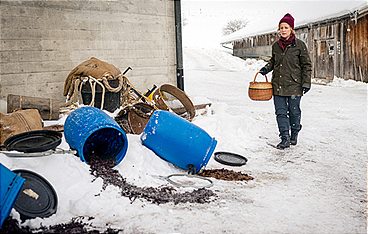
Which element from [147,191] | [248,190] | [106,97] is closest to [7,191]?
[147,191]

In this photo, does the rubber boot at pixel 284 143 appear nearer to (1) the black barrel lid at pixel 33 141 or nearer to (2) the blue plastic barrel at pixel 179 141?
(2) the blue plastic barrel at pixel 179 141

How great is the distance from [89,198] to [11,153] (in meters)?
0.86

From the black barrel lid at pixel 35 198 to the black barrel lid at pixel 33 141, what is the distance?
1.68 ft

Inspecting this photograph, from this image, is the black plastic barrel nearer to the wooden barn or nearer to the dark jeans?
the dark jeans

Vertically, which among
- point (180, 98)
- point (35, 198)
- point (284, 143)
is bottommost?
point (284, 143)

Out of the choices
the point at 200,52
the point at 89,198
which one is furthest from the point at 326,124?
the point at 200,52

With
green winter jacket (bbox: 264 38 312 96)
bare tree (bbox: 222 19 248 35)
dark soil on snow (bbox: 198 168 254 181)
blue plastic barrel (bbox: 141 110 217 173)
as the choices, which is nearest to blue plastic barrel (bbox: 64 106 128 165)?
blue plastic barrel (bbox: 141 110 217 173)

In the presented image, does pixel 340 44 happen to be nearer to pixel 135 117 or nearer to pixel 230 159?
pixel 135 117

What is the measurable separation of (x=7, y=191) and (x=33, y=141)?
5.03 ft

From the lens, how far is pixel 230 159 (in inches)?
196

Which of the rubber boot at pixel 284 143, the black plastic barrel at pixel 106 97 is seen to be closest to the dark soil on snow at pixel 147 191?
the rubber boot at pixel 284 143

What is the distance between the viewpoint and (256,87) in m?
Result: 5.77

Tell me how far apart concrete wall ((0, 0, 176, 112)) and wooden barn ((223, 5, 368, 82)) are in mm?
9779

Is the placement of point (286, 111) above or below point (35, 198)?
above
